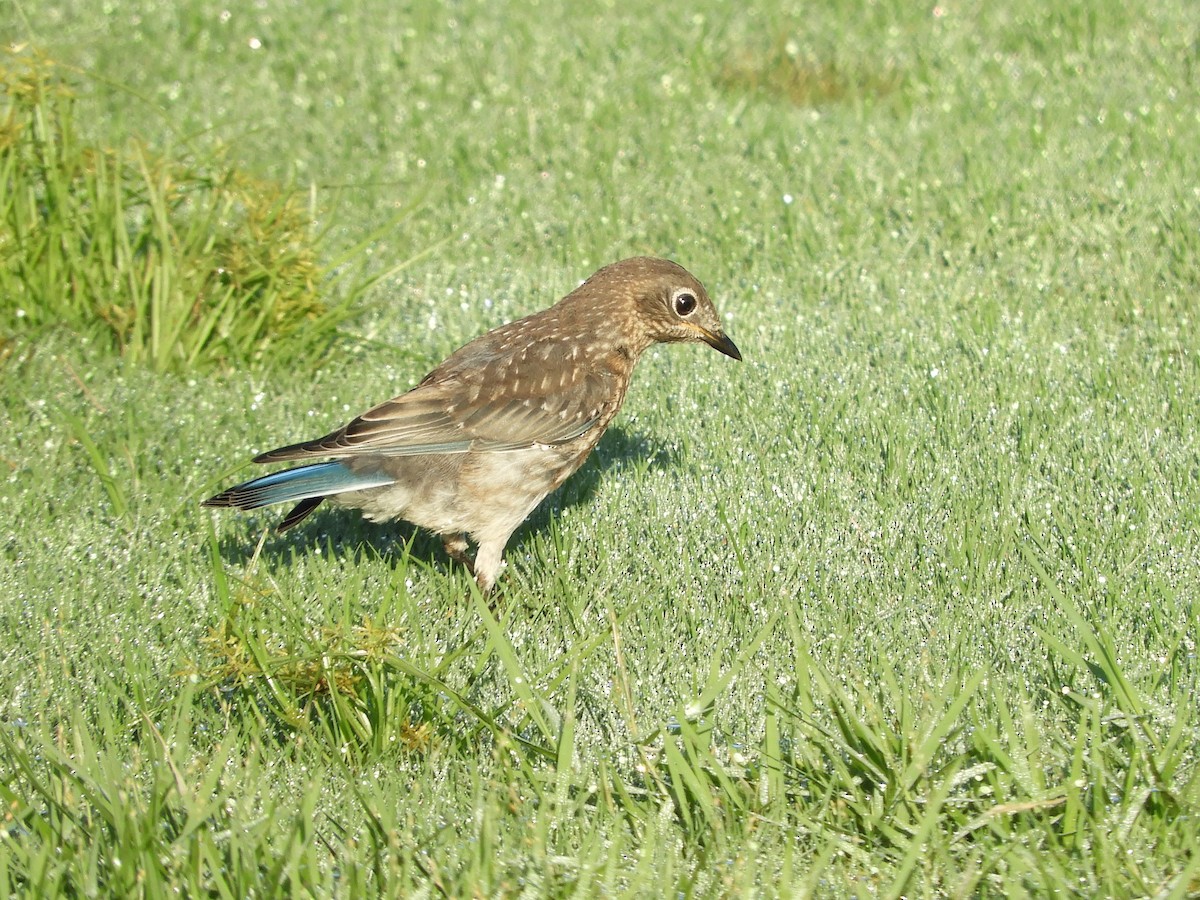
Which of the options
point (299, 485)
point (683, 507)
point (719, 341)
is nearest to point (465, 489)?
point (299, 485)

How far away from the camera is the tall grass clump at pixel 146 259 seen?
22.0 feet

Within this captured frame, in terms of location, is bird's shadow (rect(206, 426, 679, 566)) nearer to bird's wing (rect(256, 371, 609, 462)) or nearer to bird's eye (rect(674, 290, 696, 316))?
bird's wing (rect(256, 371, 609, 462))

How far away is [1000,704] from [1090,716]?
44 centimetres

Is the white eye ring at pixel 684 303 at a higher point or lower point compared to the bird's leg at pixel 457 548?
higher

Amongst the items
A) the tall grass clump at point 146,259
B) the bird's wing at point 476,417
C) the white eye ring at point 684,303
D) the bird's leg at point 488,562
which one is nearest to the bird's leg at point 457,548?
the bird's leg at point 488,562

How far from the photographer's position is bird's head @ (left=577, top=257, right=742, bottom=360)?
222 inches

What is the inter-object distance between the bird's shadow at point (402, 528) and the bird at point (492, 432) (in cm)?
16

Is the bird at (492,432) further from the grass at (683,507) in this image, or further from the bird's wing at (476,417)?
the grass at (683,507)

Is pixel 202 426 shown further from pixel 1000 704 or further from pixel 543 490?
pixel 1000 704

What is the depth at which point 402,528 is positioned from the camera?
6020 mm

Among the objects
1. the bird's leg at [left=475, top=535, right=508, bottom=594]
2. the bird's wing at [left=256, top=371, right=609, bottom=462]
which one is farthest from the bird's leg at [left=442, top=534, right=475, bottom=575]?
the bird's wing at [left=256, top=371, right=609, bottom=462]

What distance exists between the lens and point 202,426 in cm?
636

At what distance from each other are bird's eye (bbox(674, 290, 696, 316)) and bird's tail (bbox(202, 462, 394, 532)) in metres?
1.39

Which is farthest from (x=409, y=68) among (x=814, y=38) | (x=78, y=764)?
(x=78, y=764)
